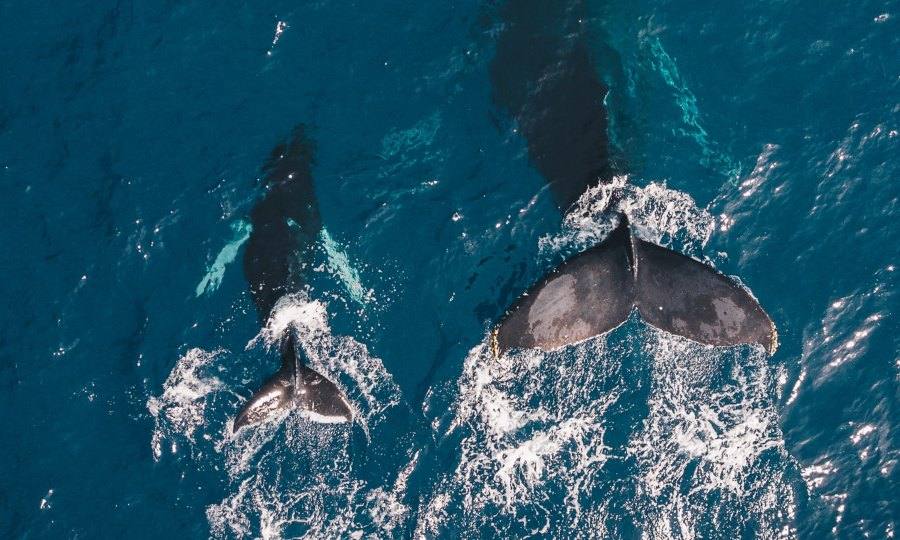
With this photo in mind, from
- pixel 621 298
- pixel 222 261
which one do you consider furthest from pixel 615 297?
pixel 222 261

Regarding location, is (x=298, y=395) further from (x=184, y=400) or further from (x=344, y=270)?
(x=344, y=270)

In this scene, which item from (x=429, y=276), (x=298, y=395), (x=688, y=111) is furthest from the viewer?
(x=688, y=111)

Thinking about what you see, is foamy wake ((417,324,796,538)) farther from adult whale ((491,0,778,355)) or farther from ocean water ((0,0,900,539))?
adult whale ((491,0,778,355))

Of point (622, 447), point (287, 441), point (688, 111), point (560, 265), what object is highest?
point (688, 111)

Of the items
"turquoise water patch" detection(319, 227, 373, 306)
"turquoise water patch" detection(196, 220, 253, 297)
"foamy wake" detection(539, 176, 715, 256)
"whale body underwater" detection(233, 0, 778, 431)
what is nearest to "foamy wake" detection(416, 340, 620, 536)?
"whale body underwater" detection(233, 0, 778, 431)

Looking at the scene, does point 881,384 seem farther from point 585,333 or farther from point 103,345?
point 103,345

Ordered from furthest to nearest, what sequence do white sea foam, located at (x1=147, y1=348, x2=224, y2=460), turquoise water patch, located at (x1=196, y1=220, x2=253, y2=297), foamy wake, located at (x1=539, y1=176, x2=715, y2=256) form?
turquoise water patch, located at (x1=196, y1=220, x2=253, y2=297) < white sea foam, located at (x1=147, y1=348, x2=224, y2=460) < foamy wake, located at (x1=539, y1=176, x2=715, y2=256)

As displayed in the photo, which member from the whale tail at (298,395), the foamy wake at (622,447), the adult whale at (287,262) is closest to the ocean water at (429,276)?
the foamy wake at (622,447)
